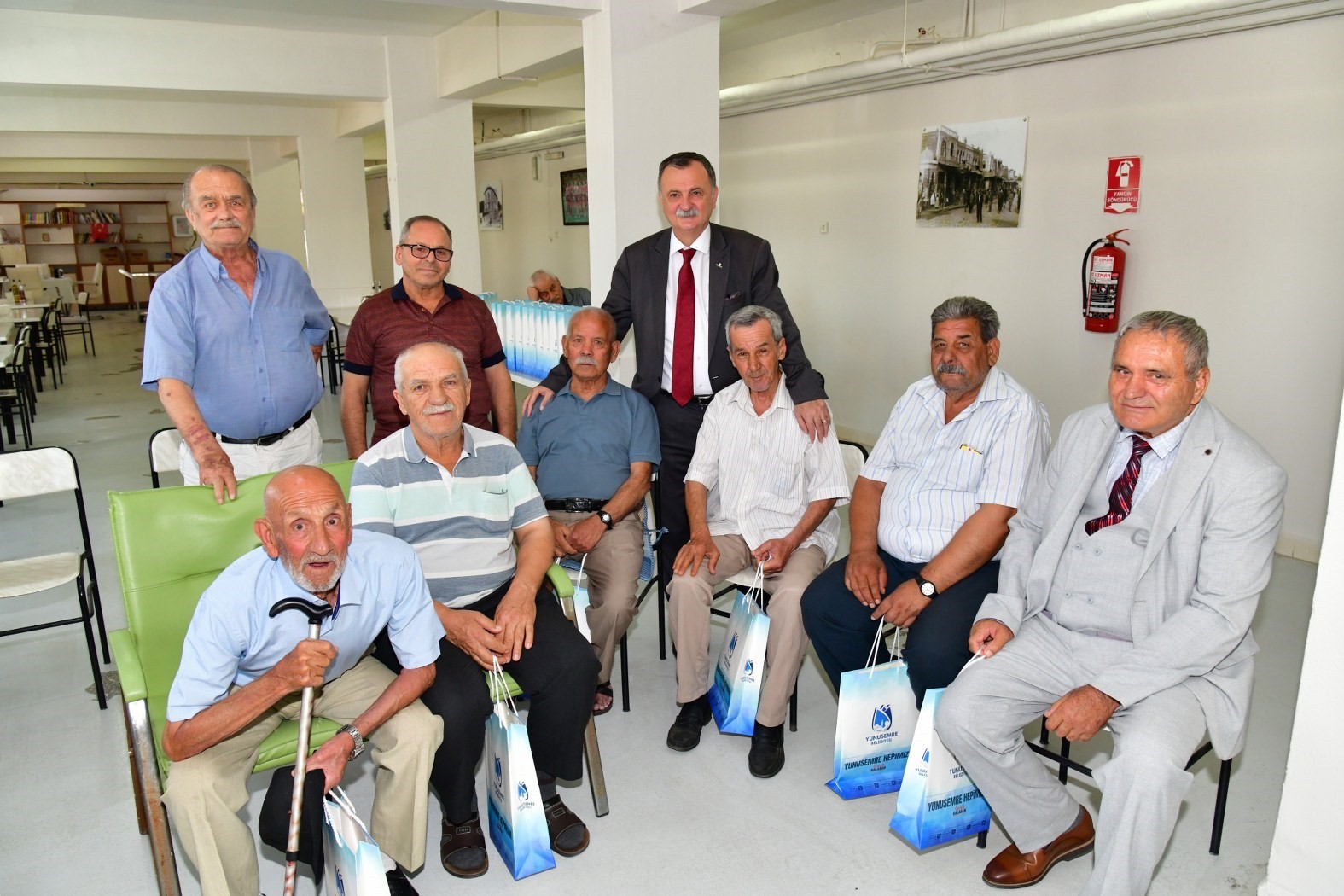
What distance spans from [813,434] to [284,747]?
73.6 inches

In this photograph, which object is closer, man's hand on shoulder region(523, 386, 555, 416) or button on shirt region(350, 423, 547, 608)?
button on shirt region(350, 423, 547, 608)

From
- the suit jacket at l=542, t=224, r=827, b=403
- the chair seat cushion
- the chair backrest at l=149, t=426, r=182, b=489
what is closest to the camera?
the chair seat cushion

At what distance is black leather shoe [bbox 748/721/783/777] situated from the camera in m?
2.92

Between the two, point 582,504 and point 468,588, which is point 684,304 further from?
point 468,588

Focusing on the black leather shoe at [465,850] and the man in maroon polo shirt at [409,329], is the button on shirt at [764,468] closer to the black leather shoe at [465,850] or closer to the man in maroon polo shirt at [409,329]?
the man in maroon polo shirt at [409,329]

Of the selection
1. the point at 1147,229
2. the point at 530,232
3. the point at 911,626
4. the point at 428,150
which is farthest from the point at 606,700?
the point at 530,232

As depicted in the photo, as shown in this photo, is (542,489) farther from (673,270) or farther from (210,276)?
(210,276)

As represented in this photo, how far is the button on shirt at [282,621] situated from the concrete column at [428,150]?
597cm

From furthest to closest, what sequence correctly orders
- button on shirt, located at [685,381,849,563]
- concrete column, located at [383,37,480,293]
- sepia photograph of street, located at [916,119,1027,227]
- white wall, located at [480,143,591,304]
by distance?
white wall, located at [480,143,591,304], concrete column, located at [383,37,480,293], sepia photograph of street, located at [916,119,1027,227], button on shirt, located at [685,381,849,563]

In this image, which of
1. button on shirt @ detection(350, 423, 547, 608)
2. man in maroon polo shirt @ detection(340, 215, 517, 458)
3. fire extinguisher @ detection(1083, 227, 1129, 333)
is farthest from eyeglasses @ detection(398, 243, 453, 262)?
fire extinguisher @ detection(1083, 227, 1129, 333)

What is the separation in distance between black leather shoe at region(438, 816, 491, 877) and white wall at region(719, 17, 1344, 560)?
4.30 meters

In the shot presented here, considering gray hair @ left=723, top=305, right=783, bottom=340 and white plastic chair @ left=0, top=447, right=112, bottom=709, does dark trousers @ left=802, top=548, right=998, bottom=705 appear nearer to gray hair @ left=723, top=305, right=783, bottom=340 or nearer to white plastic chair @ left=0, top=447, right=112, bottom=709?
gray hair @ left=723, top=305, right=783, bottom=340

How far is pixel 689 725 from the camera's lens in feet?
10.3

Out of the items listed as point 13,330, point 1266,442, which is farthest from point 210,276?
point 13,330
